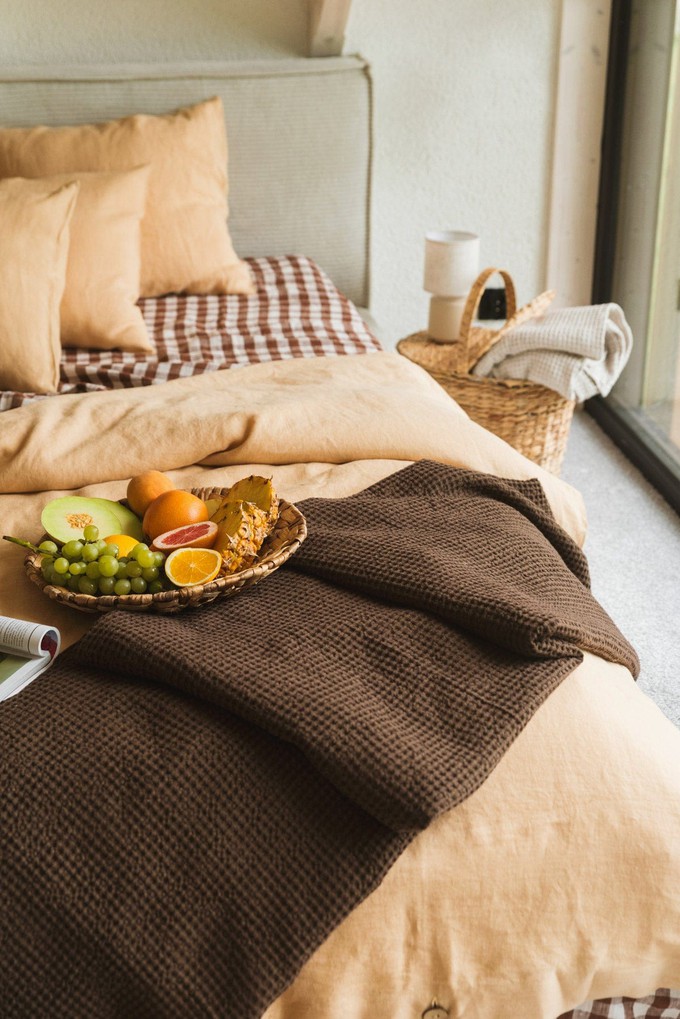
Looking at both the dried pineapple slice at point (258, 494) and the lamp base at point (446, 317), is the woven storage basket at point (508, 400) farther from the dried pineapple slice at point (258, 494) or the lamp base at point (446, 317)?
the dried pineapple slice at point (258, 494)

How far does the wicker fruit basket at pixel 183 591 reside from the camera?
44.6 inches

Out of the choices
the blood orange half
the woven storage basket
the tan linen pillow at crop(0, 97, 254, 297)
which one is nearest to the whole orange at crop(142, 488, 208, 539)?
the blood orange half

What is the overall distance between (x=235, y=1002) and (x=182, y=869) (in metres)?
0.12

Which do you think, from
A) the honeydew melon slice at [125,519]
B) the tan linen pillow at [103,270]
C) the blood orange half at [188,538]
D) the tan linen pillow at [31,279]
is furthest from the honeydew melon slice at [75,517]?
the tan linen pillow at [103,270]

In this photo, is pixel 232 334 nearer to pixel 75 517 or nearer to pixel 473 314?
pixel 473 314

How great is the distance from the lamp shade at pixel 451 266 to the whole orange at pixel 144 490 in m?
1.39

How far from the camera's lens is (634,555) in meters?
2.35

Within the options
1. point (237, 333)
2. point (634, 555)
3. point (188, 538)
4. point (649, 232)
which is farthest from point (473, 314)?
point (188, 538)

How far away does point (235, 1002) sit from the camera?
0.85 metres

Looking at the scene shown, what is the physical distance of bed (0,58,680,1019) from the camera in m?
0.90

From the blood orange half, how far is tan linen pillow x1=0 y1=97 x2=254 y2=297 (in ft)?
4.58

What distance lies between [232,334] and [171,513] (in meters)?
1.07

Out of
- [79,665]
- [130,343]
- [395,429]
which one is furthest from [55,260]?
[79,665]

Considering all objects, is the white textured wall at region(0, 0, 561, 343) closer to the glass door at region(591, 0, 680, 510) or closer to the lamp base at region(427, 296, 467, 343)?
the glass door at region(591, 0, 680, 510)
